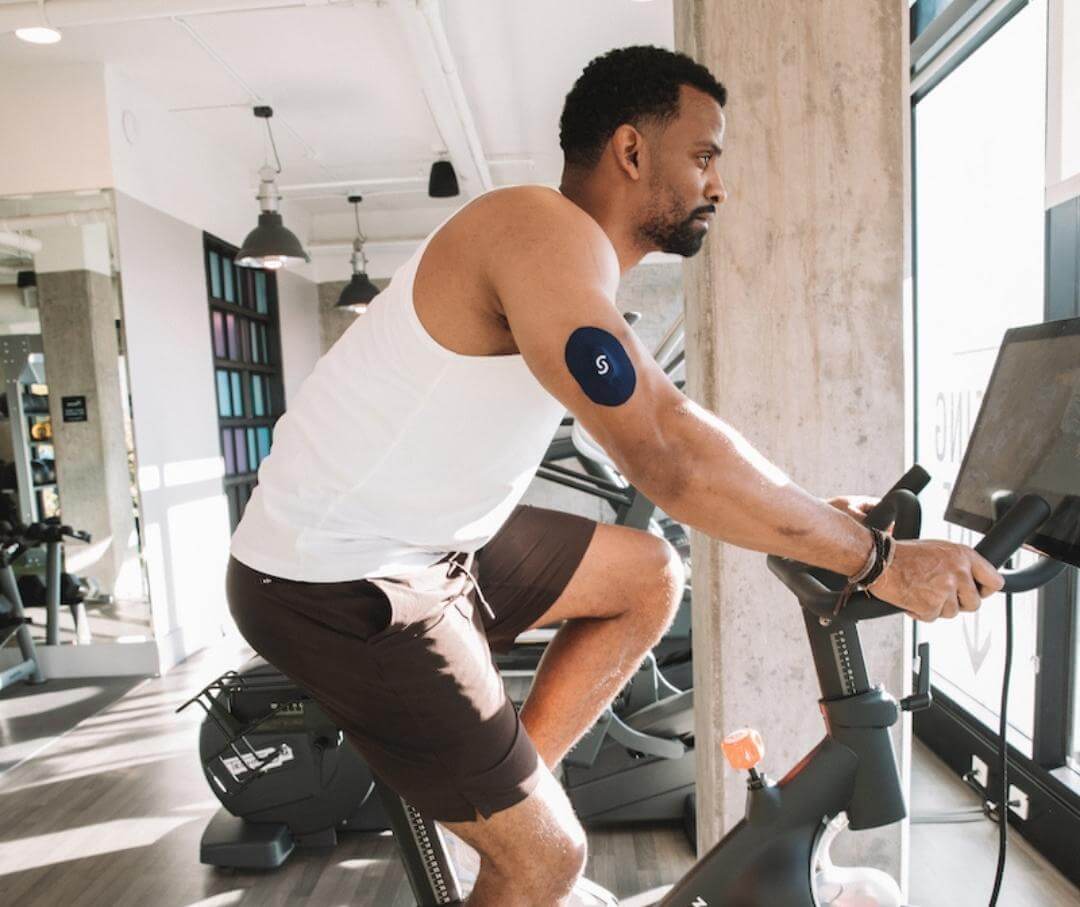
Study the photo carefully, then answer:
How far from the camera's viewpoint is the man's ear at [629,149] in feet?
3.77

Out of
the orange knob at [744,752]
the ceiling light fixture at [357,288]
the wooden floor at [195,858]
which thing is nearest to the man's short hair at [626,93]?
the orange knob at [744,752]

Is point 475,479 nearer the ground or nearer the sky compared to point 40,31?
nearer the ground

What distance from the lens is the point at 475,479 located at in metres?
1.16

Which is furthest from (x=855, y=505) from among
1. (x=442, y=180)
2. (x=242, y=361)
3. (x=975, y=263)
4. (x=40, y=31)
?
(x=242, y=361)

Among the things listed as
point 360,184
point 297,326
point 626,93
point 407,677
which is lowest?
point 407,677

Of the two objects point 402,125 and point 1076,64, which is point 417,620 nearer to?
point 1076,64

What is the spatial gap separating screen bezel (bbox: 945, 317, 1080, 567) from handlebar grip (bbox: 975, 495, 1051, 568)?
0.05 metres

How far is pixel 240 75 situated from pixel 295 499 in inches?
184

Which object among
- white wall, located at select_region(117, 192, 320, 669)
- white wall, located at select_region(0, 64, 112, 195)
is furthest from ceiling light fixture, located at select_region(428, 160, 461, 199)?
white wall, located at select_region(0, 64, 112, 195)

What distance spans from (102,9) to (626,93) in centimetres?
347

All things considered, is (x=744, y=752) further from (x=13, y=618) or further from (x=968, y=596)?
(x=13, y=618)

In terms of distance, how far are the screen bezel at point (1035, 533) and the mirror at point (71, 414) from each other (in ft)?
14.8

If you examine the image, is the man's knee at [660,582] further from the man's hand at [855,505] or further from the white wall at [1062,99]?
the white wall at [1062,99]

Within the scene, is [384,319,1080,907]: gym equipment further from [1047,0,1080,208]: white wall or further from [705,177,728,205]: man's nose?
[1047,0,1080,208]: white wall
